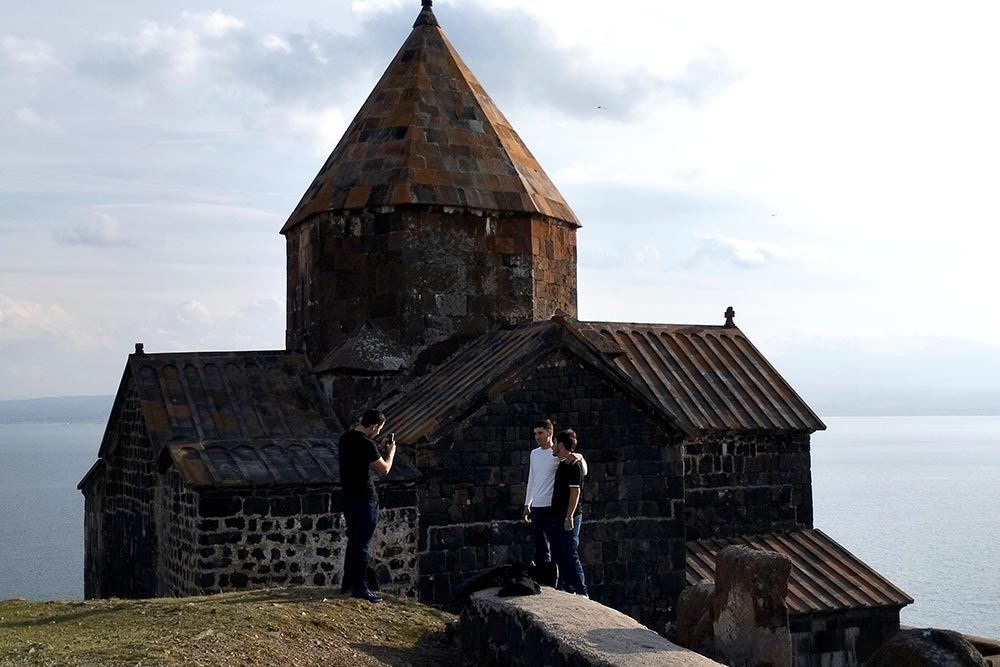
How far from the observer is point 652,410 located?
1397cm

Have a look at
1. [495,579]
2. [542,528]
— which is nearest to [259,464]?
[542,528]

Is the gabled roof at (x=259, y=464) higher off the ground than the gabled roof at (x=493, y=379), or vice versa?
the gabled roof at (x=493, y=379)

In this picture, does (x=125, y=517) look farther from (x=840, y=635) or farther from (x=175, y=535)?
(x=840, y=635)

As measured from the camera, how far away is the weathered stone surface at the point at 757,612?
8195 millimetres

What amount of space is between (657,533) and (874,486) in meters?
83.1

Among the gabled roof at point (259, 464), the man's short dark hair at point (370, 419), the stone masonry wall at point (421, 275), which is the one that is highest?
the stone masonry wall at point (421, 275)

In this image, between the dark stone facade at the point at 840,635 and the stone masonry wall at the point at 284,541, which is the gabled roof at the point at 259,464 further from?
the dark stone facade at the point at 840,635

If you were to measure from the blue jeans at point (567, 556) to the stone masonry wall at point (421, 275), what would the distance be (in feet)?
18.4

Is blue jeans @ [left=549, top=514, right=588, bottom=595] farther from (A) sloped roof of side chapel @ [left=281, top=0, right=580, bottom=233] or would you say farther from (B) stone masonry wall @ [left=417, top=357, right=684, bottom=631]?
(A) sloped roof of side chapel @ [left=281, top=0, right=580, bottom=233]

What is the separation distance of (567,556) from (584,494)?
373 cm

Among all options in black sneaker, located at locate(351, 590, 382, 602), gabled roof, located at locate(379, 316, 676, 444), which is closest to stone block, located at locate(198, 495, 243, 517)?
gabled roof, located at locate(379, 316, 676, 444)

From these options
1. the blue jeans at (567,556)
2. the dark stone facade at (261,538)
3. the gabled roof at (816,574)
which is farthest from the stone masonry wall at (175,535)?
the gabled roof at (816,574)

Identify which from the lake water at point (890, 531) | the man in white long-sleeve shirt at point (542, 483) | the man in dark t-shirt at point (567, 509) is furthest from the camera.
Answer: the lake water at point (890, 531)

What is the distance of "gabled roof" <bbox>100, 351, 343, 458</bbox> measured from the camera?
45.6 ft
